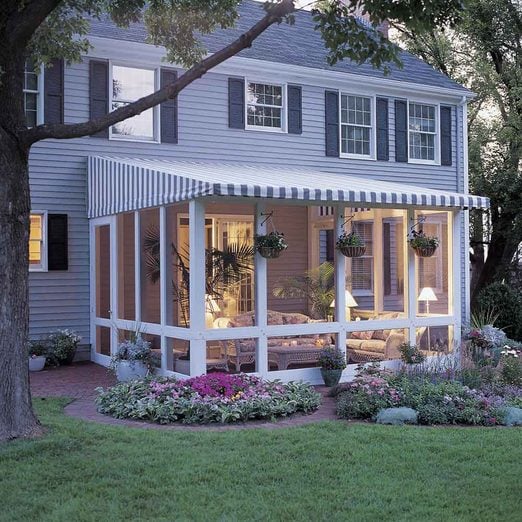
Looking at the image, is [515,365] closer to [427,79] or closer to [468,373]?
[468,373]

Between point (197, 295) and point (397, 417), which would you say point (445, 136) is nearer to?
point (197, 295)

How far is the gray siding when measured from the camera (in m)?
13.0

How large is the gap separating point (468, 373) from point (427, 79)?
10.1m

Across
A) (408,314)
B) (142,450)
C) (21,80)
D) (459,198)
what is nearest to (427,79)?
(459,198)

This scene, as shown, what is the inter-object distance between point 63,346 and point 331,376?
15.9 ft

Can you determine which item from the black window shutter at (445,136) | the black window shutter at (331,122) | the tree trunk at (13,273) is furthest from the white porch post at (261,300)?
the black window shutter at (445,136)

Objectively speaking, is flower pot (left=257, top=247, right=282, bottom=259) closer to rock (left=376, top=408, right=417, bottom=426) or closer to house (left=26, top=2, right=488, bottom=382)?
house (left=26, top=2, right=488, bottom=382)

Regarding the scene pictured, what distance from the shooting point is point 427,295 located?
488 inches

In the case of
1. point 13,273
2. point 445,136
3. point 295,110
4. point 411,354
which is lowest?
point 411,354

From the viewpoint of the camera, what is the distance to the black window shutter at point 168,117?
14023 mm

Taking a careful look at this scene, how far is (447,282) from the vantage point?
480 inches

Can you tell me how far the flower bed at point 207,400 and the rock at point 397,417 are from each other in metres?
0.99

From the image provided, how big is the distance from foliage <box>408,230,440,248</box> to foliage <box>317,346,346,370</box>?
2.24 metres

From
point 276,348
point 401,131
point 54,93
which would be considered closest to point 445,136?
point 401,131
